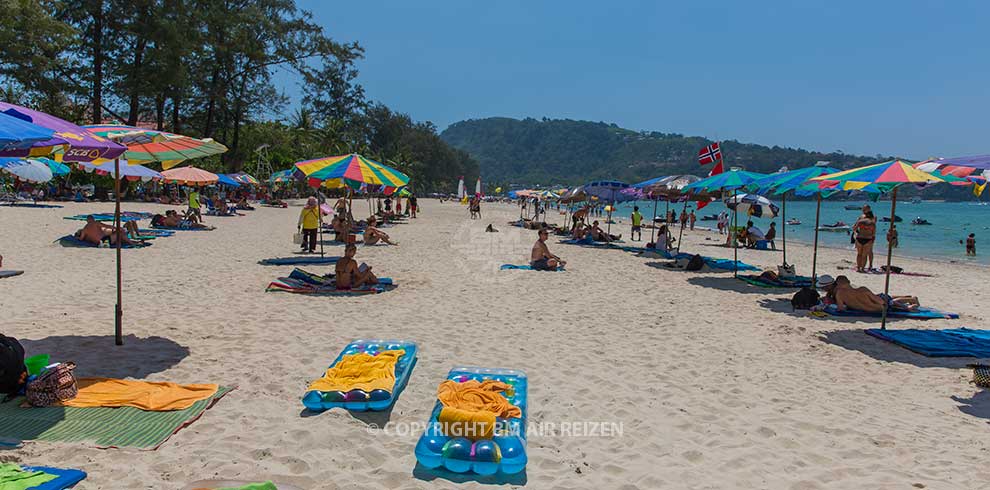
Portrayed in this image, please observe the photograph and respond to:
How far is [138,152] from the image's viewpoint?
19.0 ft

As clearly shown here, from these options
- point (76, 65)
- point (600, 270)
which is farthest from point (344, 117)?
point (600, 270)

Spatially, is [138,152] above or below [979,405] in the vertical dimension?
above

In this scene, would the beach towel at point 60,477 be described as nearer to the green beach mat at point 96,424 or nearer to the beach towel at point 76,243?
the green beach mat at point 96,424

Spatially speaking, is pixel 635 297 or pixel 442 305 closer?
pixel 442 305

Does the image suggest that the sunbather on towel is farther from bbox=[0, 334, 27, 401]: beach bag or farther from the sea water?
bbox=[0, 334, 27, 401]: beach bag

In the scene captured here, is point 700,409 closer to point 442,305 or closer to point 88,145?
point 442,305

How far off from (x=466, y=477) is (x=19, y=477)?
7.71 ft

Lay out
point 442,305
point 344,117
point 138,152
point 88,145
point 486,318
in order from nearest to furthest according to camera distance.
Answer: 1. point 88,145
2. point 138,152
3. point 486,318
4. point 442,305
5. point 344,117

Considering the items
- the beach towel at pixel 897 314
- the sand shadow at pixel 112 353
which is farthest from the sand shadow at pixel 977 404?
the sand shadow at pixel 112 353

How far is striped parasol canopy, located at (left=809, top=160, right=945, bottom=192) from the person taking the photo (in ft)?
20.8

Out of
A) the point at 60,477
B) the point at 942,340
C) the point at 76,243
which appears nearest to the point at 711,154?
the point at 942,340

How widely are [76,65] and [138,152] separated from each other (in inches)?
1146

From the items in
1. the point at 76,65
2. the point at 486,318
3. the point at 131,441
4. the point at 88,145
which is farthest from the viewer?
the point at 76,65

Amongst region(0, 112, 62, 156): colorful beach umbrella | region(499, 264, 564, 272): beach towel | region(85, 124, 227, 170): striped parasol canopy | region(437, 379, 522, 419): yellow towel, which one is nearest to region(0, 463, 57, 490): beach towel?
region(0, 112, 62, 156): colorful beach umbrella
